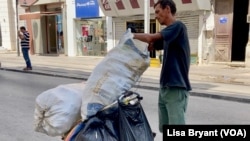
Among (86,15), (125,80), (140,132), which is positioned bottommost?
(140,132)

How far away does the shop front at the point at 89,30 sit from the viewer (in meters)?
17.9

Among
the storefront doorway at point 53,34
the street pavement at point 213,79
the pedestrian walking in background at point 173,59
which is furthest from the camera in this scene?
the storefront doorway at point 53,34

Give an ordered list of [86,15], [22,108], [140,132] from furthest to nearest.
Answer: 1. [86,15]
2. [22,108]
3. [140,132]

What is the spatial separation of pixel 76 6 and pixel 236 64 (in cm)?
1037

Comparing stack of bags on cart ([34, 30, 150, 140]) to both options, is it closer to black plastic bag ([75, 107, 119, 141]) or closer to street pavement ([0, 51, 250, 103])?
black plastic bag ([75, 107, 119, 141])

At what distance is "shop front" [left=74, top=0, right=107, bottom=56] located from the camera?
1794cm

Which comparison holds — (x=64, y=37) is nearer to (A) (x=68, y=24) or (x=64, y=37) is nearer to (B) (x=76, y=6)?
(A) (x=68, y=24)

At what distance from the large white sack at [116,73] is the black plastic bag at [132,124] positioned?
5.7 inches

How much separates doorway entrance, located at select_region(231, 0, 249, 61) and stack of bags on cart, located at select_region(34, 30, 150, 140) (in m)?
12.1

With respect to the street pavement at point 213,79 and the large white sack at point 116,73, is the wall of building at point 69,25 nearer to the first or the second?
the street pavement at point 213,79

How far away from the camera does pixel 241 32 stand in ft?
45.3

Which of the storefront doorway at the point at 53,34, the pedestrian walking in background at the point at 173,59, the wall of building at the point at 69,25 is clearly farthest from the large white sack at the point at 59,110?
the storefront doorway at the point at 53,34

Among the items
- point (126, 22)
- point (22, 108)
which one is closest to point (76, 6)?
point (126, 22)

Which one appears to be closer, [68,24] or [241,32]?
[241,32]
